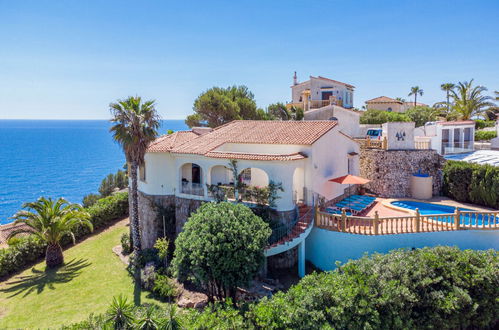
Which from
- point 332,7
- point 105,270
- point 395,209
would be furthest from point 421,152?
point 105,270

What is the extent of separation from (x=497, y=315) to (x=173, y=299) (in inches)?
648

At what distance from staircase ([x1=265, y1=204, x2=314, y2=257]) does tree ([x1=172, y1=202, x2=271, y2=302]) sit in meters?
1.71

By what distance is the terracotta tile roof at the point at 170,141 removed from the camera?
24.2 m

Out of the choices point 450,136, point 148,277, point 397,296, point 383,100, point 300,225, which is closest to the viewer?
point 397,296

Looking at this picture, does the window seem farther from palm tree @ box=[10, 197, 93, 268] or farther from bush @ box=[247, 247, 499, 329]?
bush @ box=[247, 247, 499, 329]

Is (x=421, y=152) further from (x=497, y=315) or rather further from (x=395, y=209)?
(x=497, y=315)

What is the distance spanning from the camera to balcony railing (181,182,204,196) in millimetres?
22969

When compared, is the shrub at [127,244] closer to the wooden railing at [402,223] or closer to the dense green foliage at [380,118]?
the wooden railing at [402,223]

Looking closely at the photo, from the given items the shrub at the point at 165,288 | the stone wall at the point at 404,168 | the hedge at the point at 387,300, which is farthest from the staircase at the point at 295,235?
the stone wall at the point at 404,168

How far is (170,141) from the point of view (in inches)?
1031

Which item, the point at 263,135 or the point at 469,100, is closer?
A: the point at 263,135

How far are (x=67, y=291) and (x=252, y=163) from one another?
15.4 m

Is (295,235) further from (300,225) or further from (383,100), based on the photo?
(383,100)

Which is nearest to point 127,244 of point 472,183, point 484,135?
point 472,183
